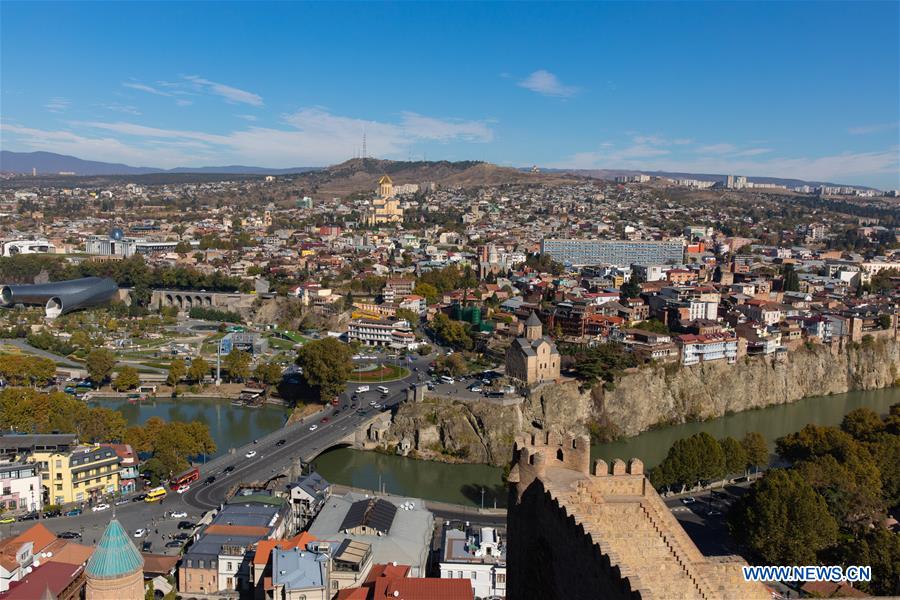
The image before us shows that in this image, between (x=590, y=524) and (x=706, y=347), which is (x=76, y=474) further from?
(x=706, y=347)

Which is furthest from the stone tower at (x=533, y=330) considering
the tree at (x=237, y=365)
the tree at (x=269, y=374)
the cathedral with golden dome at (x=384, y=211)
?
the cathedral with golden dome at (x=384, y=211)

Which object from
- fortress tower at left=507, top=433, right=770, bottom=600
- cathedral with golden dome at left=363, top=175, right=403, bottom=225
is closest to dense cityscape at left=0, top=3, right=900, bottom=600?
fortress tower at left=507, top=433, right=770, bottom=600

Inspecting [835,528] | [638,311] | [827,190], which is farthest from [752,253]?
[827,190]

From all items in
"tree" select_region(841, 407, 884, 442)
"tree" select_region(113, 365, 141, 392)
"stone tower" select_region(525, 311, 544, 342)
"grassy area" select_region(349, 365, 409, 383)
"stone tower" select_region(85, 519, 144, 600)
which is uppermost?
"stone tower" select_region(525, 311, 544, 342)

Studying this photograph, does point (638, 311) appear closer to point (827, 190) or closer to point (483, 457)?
point (483, 457)

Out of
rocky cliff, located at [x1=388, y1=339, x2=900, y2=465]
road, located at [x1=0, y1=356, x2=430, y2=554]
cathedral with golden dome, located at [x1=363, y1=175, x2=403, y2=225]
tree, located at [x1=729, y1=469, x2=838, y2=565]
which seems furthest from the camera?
cathedral with golden dome, located at [x1=363, y1=175, x2=403, y2=225]

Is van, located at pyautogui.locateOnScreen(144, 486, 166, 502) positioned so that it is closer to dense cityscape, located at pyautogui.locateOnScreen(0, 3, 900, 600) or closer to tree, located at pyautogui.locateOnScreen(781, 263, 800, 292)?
dense cityscape, located at pyautogui.locateOnScreen(0, 3, 900, 600)
